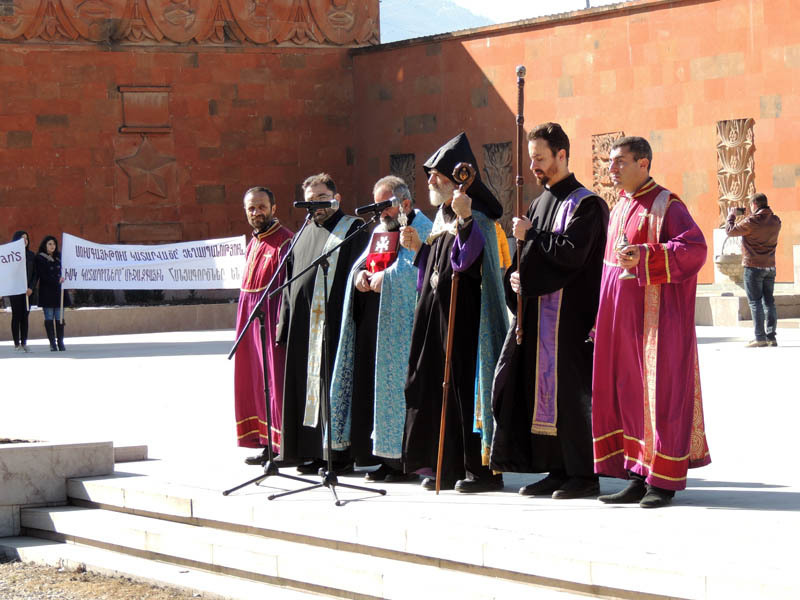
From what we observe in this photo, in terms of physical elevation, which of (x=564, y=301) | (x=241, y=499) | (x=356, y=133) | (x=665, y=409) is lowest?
(x=241, y=499)

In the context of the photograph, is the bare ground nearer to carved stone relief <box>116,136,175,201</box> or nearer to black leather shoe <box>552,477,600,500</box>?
black leather shoe <box>552,477,600,500</box>

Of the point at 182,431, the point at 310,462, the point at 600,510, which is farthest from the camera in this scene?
the point at 182,431

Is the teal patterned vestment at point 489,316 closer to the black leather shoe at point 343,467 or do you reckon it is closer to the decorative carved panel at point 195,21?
the black leather shoe at point 343,467

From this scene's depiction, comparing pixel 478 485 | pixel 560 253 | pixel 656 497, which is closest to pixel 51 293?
pixel 478 485

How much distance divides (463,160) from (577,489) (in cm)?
161

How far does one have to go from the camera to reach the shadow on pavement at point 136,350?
1608 cm

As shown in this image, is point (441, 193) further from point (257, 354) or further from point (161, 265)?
point (161, 265)

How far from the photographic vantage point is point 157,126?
24.5m

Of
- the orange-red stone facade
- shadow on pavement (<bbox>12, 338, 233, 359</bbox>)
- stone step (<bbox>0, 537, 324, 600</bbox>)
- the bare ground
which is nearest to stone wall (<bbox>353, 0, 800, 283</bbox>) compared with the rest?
the orange-red stone facade

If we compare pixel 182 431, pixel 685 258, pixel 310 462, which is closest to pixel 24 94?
pixel 182 431

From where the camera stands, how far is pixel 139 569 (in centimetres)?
635

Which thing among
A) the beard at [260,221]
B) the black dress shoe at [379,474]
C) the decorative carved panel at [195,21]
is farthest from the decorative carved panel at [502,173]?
the black dress shoe at [379,474]

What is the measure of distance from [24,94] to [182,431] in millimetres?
15777

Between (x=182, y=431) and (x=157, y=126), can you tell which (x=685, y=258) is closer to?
(x=182, y=431)
